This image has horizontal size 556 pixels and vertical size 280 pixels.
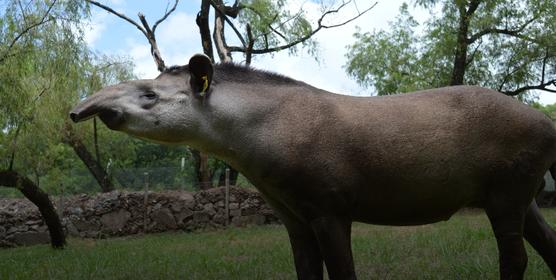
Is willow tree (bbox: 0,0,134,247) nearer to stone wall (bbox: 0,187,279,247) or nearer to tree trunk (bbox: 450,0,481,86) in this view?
stone wall (bbox: 0,187,279,247)

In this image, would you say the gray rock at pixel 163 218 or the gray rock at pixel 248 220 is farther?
the gray rock at pixel 248 220

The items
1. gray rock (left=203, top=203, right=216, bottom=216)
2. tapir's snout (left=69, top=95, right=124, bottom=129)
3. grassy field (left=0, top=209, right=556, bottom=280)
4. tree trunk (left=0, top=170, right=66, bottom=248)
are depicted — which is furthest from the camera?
gray rock (left=203, top=203, right=216, bottom=216)

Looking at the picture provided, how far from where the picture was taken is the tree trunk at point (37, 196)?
899 cm

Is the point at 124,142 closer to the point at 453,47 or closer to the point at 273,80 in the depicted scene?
the point at 453,47

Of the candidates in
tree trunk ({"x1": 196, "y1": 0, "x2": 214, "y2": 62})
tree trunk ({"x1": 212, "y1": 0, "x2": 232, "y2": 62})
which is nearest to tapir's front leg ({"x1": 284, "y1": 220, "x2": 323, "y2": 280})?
tree trunk ({"x1": 212, "y1": 0, "x2": 232, "y2": 62})

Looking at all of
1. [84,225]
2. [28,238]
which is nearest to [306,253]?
[28,238]

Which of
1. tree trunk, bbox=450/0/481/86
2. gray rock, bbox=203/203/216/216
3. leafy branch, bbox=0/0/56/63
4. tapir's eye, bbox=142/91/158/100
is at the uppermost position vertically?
tree trunk, bbox=450/0/481/86

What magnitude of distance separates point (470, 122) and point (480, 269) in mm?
1952

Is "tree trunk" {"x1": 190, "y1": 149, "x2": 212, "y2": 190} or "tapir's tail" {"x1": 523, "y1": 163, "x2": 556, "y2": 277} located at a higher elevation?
"tree trunk" {"x1": 190, "y1": 149, "x2": 212, "y2": 190}

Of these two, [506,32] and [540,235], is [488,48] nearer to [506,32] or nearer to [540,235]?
[506,32]

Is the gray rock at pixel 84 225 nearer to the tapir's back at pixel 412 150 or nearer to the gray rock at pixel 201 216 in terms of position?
the gray rock at pixel 201 216

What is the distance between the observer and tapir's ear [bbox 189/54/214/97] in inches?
116

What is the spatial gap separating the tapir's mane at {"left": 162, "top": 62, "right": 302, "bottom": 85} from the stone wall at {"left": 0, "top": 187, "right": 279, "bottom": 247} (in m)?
11.6

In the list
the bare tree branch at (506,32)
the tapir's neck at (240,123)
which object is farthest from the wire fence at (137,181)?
the tapir's neck at (240,123)
